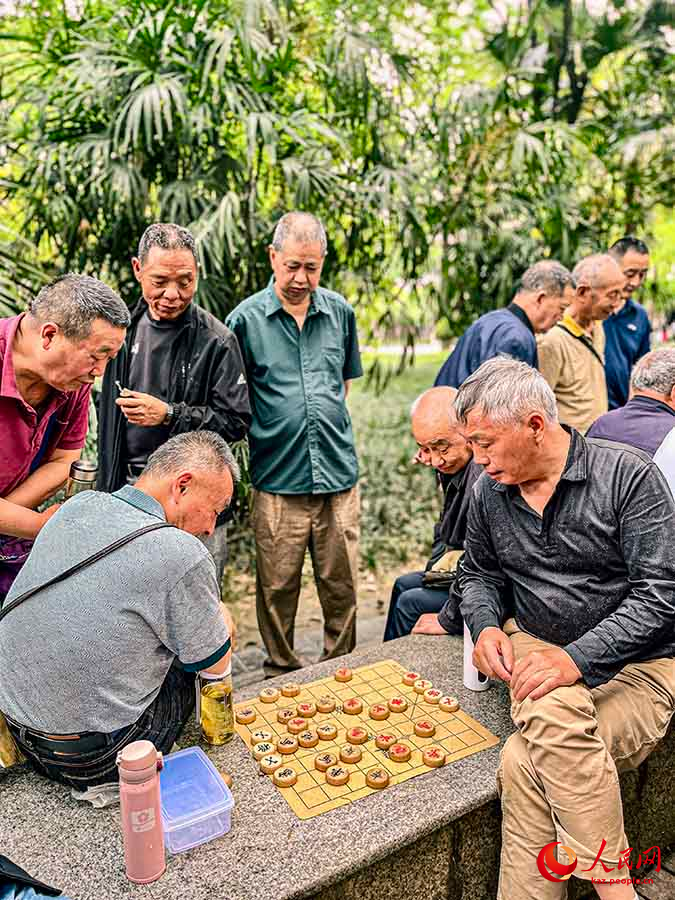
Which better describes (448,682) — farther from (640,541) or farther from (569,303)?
(569,303)

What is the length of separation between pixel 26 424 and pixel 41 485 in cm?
22

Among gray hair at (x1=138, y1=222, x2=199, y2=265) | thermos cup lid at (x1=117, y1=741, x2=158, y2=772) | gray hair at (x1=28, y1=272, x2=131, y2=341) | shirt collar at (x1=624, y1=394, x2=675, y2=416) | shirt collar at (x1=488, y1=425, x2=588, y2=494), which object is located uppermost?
gray hair at (x1=138, y1=222, x2=199, y2=265)

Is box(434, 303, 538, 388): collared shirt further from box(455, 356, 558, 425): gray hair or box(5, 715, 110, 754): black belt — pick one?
box(5, 715, 110, 754): black belt

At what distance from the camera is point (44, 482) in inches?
88.8

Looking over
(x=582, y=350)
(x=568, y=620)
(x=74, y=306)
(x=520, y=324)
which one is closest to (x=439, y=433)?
(x=568, y=620)

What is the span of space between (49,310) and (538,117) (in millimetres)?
4695

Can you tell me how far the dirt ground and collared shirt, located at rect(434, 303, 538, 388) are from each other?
5.33 ft

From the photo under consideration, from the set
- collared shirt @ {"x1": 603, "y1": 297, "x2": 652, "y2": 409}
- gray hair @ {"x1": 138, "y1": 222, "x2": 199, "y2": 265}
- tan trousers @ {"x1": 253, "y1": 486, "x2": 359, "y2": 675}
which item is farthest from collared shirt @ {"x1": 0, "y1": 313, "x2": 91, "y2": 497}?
collared shirt @ {"x1": 603, "y1": 297, "x2": 652, "y2": 409}

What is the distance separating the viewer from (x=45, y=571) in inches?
63.1

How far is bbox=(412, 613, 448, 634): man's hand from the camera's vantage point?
2.54 m

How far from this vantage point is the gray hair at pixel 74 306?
77.4 inches

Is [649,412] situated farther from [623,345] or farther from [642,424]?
[623,345]

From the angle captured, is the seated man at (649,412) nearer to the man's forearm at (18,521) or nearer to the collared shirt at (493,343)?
the collared shirt at (493,343)

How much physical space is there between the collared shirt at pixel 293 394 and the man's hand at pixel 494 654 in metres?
1.15
